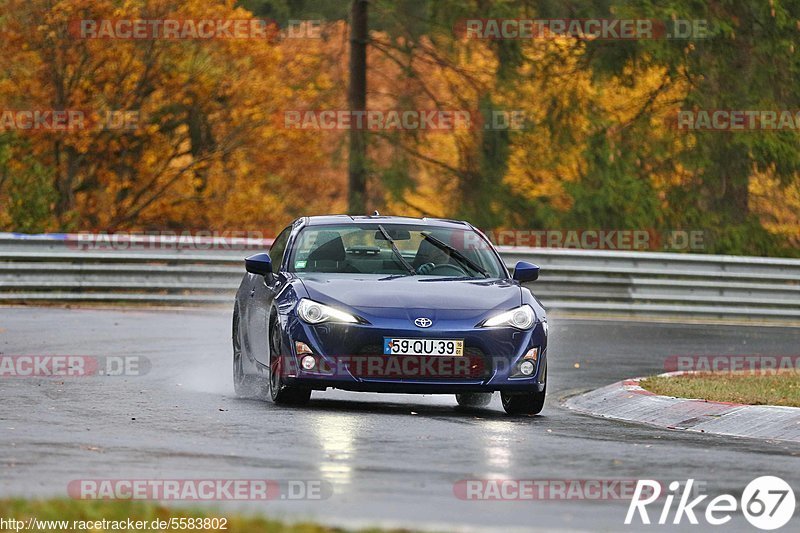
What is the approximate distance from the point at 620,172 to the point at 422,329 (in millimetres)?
28464

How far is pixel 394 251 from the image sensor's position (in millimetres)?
14438

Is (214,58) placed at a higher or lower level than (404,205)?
higher

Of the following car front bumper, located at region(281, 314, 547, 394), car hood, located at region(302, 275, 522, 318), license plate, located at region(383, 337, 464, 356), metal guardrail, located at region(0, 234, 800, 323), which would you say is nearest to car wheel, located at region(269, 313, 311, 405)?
car front bumper, located at region(281, 314, 547, 394)

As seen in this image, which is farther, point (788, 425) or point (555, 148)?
point (555, 148)

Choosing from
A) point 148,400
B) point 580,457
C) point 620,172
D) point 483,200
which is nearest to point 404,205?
point 483,200

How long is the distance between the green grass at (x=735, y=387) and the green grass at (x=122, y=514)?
7.30 metres

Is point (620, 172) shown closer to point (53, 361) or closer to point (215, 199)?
point (215, 199)

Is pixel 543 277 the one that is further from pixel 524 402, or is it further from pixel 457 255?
pixel 524 402

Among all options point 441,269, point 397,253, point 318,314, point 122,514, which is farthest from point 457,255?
point 122,514

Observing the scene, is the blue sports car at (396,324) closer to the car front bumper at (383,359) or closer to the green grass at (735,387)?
the car front bumper at (383,359)

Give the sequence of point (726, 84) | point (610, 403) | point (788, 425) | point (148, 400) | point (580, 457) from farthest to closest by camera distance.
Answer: point (726, 84), point (610, 403), point (148, 400), point (788, 425), point (580, 457)

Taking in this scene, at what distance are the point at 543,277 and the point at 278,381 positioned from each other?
1432 cm

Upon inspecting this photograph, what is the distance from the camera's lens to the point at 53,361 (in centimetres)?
1745

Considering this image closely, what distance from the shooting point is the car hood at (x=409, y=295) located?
43.2ft
